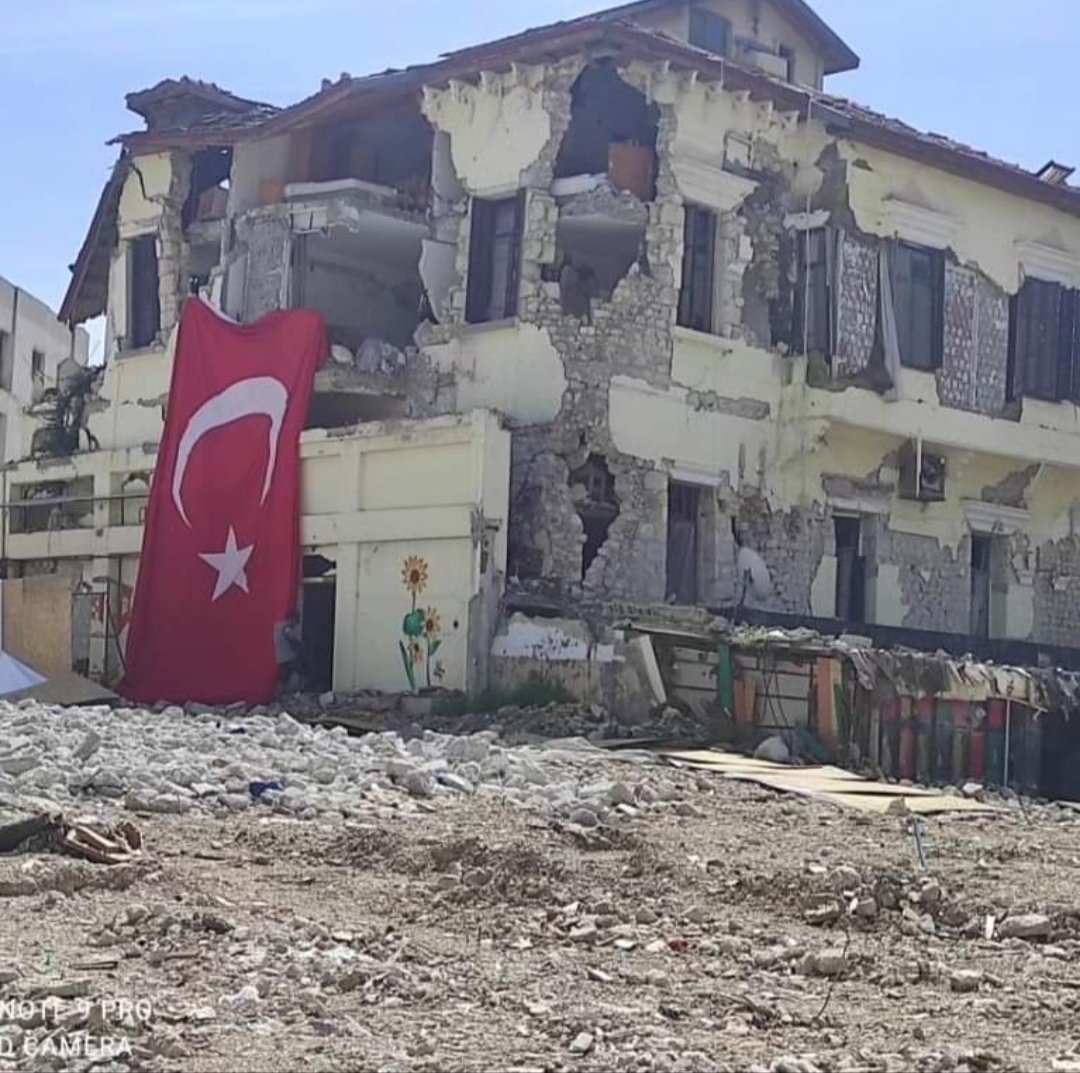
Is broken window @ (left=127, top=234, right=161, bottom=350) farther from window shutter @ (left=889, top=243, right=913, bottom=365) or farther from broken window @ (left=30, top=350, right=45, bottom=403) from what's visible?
broken window @ (left=30, top=350, right=45, bottom=403)

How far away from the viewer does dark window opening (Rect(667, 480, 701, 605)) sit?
77.5 ft

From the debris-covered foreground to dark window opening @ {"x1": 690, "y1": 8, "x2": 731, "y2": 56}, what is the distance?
14179 millimetres

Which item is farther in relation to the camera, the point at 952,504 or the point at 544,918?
the point at 952,504

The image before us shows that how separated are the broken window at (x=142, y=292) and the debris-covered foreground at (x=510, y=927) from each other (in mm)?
14001

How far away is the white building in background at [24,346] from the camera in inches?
1901

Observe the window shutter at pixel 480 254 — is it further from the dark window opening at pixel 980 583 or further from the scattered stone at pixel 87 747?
the scattered stone at pixel 87 747

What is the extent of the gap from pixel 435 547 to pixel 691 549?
383 centimetres

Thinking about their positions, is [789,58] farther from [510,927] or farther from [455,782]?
[510,927]

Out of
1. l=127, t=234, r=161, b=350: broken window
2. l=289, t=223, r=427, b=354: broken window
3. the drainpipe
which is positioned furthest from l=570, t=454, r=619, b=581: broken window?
l=127, t=234, r=161, b=350: broken window

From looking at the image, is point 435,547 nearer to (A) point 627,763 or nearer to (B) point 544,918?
(A) point 627,763

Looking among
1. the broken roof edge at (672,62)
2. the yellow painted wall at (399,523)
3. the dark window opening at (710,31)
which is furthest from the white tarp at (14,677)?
the dark window opening at (710,31)

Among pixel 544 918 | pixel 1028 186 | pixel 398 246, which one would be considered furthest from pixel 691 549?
pixel 544 918

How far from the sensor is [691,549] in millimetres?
23875

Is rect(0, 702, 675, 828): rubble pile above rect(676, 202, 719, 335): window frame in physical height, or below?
below
